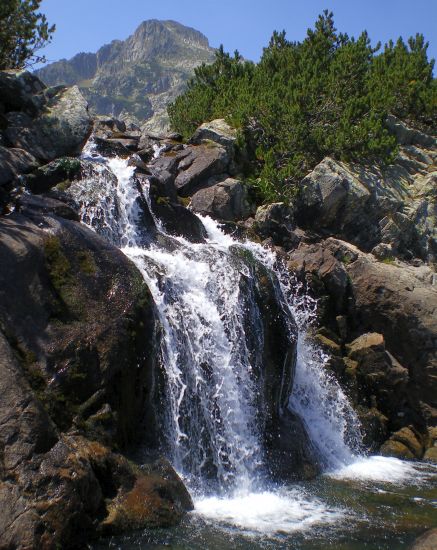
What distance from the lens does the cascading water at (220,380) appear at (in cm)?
1289

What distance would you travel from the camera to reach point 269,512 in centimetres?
1208

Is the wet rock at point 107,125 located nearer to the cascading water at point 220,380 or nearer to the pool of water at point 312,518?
the cascading water at point 220,380

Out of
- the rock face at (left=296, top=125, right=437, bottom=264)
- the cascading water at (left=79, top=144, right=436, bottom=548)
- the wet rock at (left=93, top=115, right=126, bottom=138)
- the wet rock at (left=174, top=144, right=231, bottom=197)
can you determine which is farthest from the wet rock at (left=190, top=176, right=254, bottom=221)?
the wet rock at (left=93, top=115, right=126, bottom=138)

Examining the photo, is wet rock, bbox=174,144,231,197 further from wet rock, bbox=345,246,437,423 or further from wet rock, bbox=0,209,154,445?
wet rock, bbox=0,209,154,445

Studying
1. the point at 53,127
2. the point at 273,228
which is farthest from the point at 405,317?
the point at 53,127

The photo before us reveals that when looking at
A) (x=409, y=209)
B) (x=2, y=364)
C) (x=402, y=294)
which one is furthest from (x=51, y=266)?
(x=409, y=209)

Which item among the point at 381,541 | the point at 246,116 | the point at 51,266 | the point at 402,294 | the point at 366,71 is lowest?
the point at 381,541

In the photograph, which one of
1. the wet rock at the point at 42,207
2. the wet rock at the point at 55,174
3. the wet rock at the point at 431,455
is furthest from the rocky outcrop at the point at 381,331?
the wet rock at the point at 42,207

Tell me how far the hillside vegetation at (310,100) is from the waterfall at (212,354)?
962cm

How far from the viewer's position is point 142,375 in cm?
1239

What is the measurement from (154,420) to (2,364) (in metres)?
4.33

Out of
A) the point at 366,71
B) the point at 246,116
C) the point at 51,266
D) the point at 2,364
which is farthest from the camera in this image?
the point at 366,71

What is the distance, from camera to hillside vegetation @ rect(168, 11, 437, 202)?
2945 cm

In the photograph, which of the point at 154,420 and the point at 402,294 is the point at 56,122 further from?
the point at 402,294
